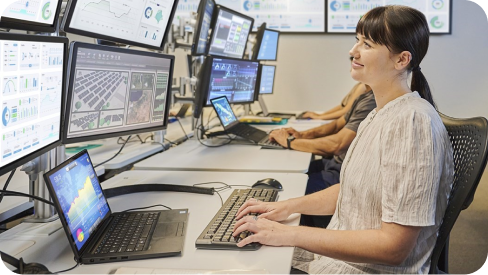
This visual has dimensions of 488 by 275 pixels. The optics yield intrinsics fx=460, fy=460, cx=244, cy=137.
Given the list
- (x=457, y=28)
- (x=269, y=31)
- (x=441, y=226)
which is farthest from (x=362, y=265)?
(x=457, y=28)

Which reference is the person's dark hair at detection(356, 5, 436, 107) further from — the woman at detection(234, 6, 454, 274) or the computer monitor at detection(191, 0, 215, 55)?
the computer monitor at detection(191, 0, 215, 55)

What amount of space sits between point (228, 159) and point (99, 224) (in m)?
1.04

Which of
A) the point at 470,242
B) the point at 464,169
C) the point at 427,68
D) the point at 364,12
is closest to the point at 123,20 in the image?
the point at 464,169

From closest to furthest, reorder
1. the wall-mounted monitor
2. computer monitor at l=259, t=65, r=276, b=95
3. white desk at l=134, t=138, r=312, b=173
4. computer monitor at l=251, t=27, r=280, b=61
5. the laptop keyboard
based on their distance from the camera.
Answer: the laptop keyboard < white desk at l=134, t=138, r=312, b=173 < computer monitor at l=251, t=27, r=280, b=61 < computer monitor at l=259, t=65, r=276, b=95 < the wall-mounted monitor

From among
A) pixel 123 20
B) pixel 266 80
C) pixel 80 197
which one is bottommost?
pixel 80 197

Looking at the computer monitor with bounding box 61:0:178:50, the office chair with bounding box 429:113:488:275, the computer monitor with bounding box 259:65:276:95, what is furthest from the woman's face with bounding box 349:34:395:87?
the computer monitor with bounding box 259:65:276:95

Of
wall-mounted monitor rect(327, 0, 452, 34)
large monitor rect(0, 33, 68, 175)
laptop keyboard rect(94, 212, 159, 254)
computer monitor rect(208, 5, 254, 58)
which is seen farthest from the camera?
wall-mounted monitor rect(327, 0, 452, 34)

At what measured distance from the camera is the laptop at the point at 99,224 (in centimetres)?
100

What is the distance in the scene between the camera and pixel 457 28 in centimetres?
474

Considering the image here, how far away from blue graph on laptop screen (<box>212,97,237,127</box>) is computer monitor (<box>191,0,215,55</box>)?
317 mm

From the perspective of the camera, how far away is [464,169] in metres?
1.12

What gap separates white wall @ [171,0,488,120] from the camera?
473 centimetres

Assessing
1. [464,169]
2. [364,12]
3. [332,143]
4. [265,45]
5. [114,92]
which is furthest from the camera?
[364,12]

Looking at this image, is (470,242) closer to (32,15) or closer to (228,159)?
(228,159)
